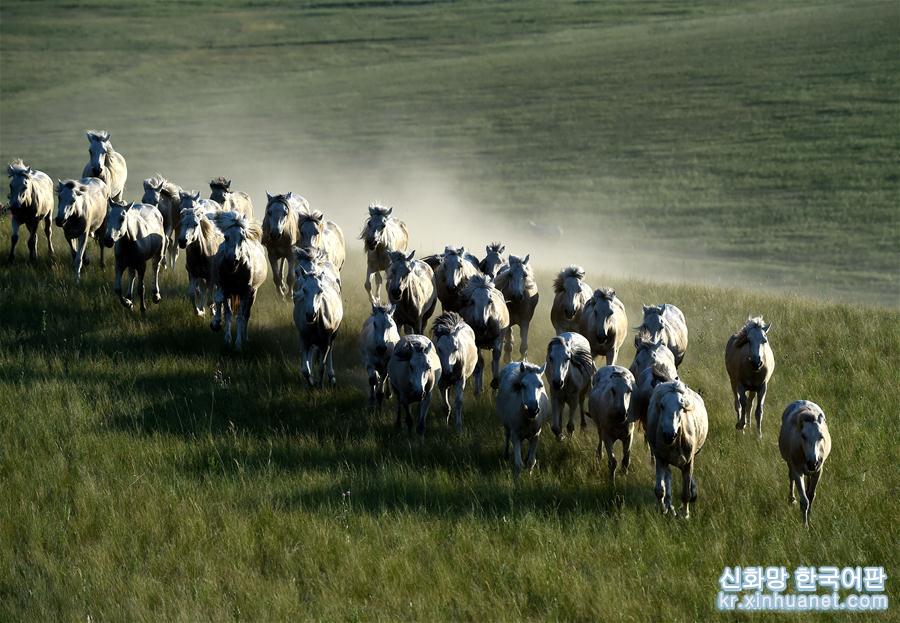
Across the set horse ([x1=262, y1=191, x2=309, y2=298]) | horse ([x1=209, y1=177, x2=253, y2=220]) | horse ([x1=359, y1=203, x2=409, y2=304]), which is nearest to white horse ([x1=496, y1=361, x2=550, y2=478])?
horse ([x1=359, y1=203, x2=409, y2=304])

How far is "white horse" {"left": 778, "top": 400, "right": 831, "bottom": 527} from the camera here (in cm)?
1100

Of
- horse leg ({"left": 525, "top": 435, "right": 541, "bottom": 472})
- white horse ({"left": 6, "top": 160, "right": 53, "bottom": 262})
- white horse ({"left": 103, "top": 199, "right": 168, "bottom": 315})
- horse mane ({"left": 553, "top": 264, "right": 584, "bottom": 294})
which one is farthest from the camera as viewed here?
white horse ({"left": 6, "top": 160, "right": 53, "bottom": 262})

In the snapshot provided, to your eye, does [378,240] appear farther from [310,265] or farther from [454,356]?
[454,356]

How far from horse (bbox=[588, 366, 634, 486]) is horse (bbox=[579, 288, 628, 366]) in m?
2.29

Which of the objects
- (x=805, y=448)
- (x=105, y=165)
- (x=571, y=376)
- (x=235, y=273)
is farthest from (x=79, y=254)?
(x=805, y=448)

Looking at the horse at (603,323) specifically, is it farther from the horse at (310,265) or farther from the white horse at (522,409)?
the horse at (310,265)

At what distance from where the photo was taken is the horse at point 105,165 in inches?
838

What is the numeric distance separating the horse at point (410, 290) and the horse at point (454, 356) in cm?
162

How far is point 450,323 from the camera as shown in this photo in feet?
46.4

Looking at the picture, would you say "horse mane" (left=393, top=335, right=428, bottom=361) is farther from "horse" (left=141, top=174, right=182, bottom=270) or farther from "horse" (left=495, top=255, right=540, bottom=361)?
"horse" (left=141, top=174, right=182, bottom=270)

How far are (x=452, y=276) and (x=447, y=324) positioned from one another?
7.82 ft

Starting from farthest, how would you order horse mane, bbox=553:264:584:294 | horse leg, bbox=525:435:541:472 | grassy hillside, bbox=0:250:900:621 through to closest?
horse mane, bbox=553:264:584:294, horse leg, bbox=525:435:541:472, grassy hillside, bbox=0:250:900:621

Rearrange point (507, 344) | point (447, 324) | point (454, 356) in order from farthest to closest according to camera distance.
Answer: point (507, 344), point (447, 324), point (454, 356)

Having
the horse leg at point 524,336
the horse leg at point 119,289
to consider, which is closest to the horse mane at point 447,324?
the horse leg at point 524,336
